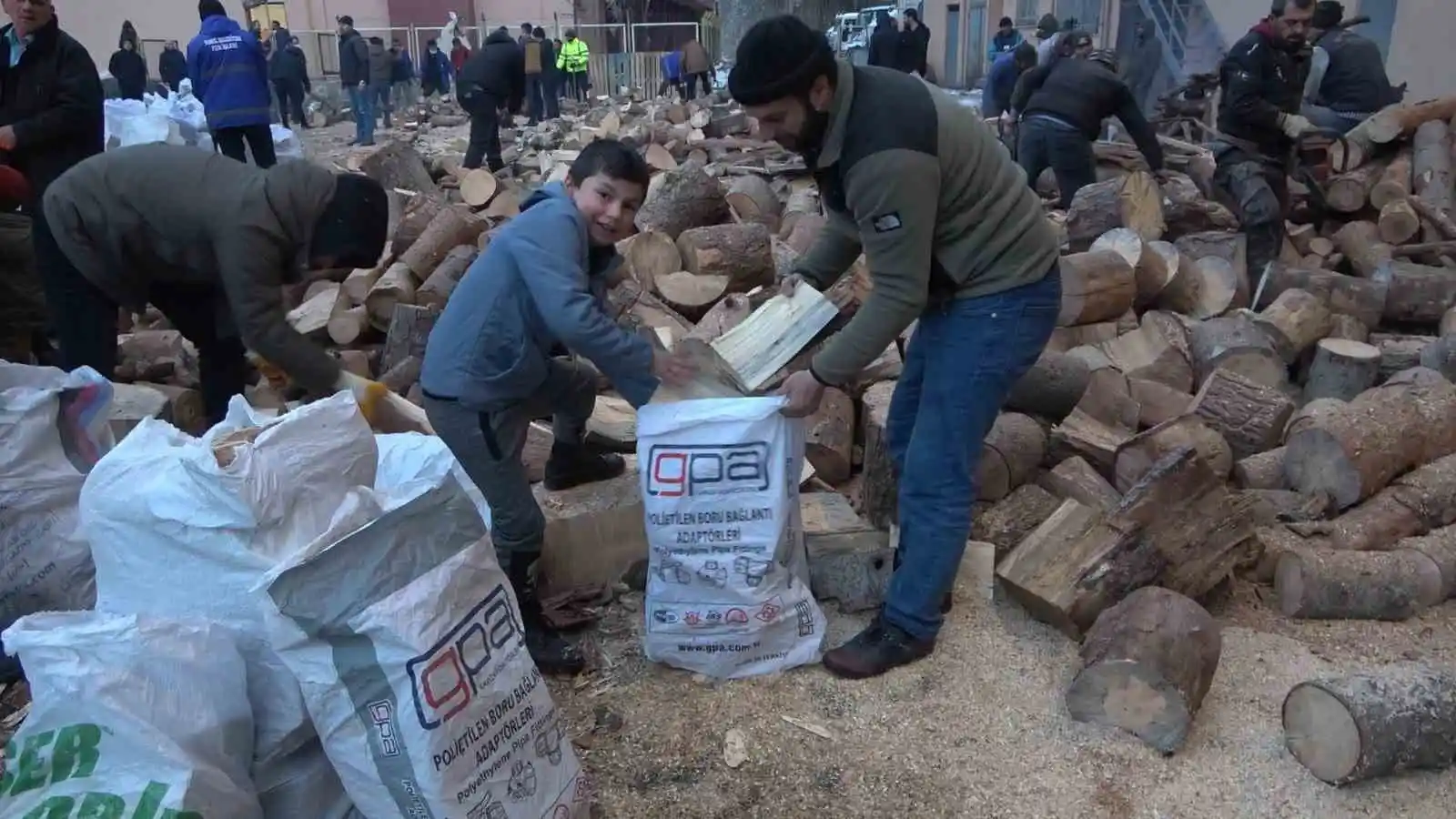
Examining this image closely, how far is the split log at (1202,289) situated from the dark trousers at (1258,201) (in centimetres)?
47

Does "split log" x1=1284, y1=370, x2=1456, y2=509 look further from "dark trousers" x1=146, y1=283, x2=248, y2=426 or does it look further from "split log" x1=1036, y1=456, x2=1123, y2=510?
"dark trousers" x1=146, y1=283, x2=248, y2=426

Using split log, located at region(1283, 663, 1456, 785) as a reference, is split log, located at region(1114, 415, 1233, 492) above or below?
above

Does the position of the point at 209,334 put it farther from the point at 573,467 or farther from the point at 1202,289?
the point at 1202,289

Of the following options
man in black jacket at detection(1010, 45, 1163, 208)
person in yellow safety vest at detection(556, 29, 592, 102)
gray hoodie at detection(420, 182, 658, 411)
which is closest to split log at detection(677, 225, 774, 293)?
man in black jacket at detection(1010, 45, 1163, 208)

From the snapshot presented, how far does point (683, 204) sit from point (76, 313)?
3.40 metres

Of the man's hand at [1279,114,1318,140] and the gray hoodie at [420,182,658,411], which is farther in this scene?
the man's hand at [1279,114,1318,140]

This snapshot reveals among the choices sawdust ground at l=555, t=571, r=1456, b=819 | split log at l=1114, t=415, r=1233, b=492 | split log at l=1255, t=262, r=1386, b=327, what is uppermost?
split log at l=1255, t=262, r=1386, b=327

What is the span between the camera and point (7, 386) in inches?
117

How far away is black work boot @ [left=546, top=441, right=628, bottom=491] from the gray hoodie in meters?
0.75

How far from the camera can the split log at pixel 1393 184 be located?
23.8 ft

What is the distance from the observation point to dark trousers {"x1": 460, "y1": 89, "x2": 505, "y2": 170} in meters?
9.77

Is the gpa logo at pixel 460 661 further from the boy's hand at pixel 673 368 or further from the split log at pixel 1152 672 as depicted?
the split log at pixel 1152 672

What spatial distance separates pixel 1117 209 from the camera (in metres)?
6.04

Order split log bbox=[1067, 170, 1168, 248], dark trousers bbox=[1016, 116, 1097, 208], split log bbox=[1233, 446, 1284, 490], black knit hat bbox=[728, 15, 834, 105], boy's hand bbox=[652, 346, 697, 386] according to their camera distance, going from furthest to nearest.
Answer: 1. dark trousers bbox=[1016, 116, 1097, 208]
2. split log bbox=[1067, 170, 1168, 248]
3. split log bbox=[1233, 446, 1284, 490]
4. boy's hand bbox=[652, 346, 697, 386]
5. black knit hat bbox=[728, 15, 834, 105]
